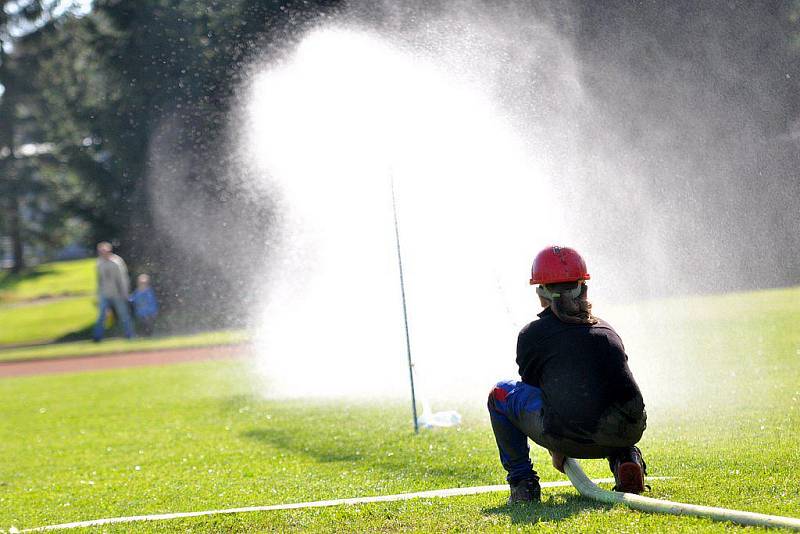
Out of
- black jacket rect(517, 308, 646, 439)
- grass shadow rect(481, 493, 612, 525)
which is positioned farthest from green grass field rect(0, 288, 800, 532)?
black jacket rect(517, 308, 646, 439)

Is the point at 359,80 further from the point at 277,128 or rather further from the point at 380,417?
the point at 380,417

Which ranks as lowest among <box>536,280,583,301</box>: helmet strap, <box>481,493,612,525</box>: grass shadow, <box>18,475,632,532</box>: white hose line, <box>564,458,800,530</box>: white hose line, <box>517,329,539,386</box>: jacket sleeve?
<box>18,475,632,532</box>: white hose line

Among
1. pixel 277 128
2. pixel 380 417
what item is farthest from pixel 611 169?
pixel 380 417

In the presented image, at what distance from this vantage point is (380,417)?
33.7 feet

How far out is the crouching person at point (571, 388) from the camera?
574 centimetres

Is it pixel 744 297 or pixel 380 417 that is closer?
pixel 380 417

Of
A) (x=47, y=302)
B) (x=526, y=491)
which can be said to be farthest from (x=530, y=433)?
(x=47, y=302)

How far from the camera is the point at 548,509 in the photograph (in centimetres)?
566

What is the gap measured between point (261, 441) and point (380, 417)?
50.8 inches

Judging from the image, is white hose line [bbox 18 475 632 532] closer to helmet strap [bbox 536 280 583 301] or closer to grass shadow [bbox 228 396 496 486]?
grass shadow [bbox 228 396 496 486]

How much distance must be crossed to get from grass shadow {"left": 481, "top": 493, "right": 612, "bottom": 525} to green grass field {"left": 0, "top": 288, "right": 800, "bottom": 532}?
2 centimetres

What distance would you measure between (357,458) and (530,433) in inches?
103

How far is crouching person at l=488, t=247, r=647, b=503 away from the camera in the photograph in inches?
226

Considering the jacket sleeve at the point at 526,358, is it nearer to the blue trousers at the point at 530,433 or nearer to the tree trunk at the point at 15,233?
the blue trousers at the point at 530,433
